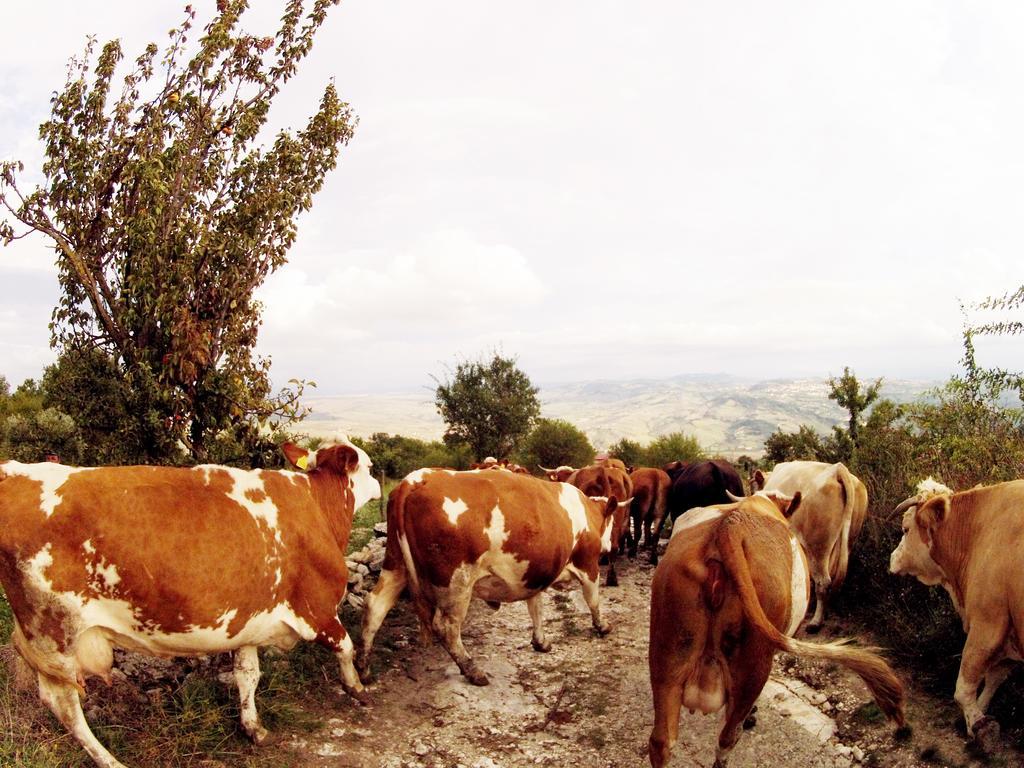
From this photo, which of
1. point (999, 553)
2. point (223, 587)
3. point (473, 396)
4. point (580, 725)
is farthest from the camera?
point (473, 396)

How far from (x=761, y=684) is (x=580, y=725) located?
2121 mm

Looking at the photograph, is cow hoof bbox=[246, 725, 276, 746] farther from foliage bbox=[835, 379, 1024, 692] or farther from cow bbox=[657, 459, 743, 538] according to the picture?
cow bbox=[657, 459, 743, 538]

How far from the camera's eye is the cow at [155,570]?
3920mm

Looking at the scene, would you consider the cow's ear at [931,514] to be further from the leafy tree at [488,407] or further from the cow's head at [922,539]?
the leafy tree at [488,407]

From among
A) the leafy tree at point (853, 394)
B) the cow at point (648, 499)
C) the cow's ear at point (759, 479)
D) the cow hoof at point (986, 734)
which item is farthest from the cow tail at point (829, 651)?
the leafy tree at point (853, 394)

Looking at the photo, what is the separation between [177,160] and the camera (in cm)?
717

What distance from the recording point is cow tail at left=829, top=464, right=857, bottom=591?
7.34 meters

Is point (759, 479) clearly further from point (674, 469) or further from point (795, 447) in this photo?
point (795, 447)

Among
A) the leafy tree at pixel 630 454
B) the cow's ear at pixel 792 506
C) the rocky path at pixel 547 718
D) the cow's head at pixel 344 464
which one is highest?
the cow's head at pixel 344 464

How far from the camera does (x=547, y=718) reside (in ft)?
19.0

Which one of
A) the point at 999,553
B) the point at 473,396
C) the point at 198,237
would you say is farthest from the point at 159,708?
the point at 473,396

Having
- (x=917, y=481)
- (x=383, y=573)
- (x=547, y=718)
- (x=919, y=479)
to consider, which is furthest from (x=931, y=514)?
(x=383, y=573)

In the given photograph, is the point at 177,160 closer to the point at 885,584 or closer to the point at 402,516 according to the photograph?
the point at 402,516

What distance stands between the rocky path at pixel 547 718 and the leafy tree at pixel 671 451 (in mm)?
18170
